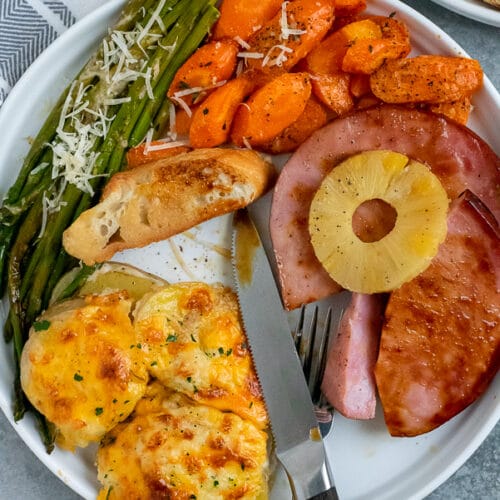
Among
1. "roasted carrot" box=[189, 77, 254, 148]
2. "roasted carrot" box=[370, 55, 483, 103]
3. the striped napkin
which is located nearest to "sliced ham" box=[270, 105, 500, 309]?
"roasted carrot" box=[370, 55, 483, 103]

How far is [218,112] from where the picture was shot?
307cm

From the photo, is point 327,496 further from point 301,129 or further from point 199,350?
point 301,129

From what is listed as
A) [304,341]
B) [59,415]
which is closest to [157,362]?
[59,415]

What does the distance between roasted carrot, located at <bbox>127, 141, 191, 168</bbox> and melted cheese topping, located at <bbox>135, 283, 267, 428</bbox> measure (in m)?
0.64

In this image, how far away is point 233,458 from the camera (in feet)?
9.61

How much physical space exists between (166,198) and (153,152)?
289 millimetres

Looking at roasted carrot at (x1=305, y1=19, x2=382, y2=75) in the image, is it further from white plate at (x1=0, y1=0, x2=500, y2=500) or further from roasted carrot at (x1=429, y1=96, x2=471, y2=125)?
roasted carrot at (x1=429, y1=96, x2=471, y2=125)

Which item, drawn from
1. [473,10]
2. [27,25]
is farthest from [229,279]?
[473,10]

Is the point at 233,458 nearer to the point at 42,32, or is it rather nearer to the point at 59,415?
the point at 59,415

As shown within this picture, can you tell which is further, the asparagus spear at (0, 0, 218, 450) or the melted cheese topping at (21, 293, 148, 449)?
the asparagus spear at (0, 0, 218, 450)

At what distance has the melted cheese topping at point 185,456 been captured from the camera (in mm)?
2895

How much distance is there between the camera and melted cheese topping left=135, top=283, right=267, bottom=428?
299cm

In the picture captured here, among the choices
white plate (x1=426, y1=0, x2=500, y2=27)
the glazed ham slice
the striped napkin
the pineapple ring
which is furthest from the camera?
the striped napkin

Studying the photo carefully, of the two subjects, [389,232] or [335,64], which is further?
[335,64]
